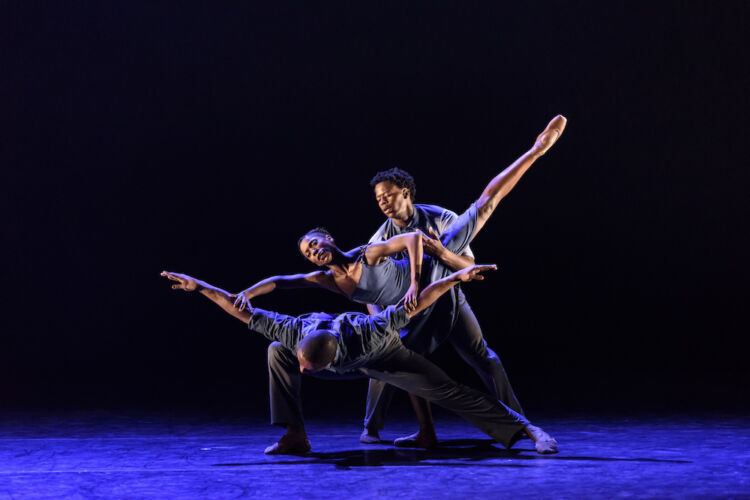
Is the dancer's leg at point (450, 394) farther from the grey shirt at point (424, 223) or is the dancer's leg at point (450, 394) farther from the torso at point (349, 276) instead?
the grey shirt at point (424, 223)

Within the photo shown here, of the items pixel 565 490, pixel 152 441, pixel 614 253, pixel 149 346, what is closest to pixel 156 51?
pixel 149 346

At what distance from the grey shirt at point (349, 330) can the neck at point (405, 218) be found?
647 mm

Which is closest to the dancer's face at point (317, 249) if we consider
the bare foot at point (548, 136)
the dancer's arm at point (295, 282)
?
the dancer's arm at point (295, 282)

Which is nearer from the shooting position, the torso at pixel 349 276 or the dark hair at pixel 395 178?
the torso at pixel 349 276

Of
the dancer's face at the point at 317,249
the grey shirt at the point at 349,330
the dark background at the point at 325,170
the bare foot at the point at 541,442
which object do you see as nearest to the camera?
the grey shirt at the point at 349,330

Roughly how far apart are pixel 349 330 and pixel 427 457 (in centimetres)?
61

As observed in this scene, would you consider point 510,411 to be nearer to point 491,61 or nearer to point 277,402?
point 277,402

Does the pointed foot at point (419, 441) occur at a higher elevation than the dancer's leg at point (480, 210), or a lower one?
lower

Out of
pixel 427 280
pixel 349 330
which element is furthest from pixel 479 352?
pixel 349 330

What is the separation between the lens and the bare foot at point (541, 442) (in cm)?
315

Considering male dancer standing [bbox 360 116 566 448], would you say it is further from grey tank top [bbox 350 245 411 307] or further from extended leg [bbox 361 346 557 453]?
extended leg [bbox 361 346 557 453]

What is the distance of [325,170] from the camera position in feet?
19.9

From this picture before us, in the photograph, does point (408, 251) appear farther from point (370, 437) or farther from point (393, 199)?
point (370, 437)

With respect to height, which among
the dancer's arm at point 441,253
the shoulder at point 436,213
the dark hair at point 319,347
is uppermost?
the shoulder at point 436,213
